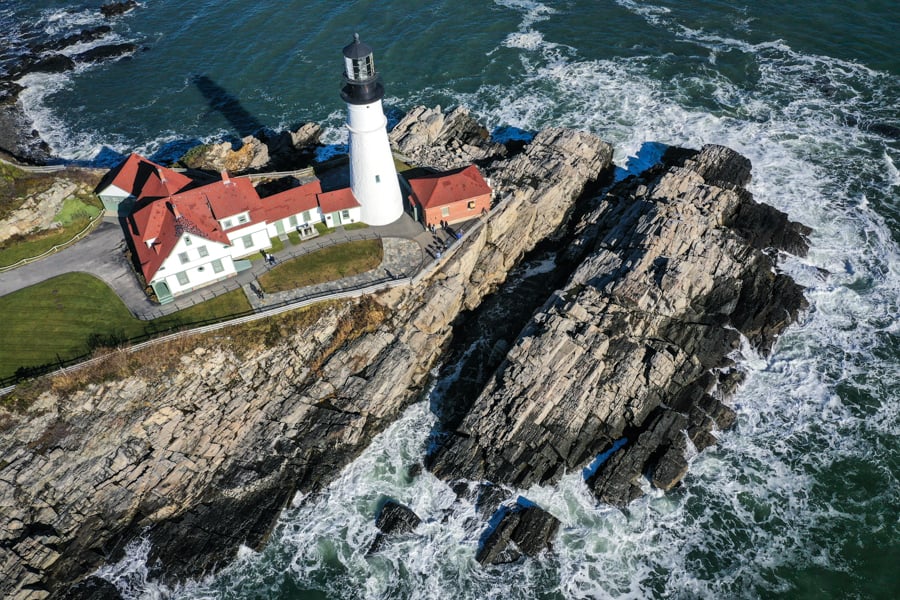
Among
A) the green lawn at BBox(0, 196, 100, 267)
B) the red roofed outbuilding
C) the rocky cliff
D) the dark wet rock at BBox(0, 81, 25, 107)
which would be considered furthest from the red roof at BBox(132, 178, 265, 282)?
the dark wet rock at BBox(0, 81, 25, 107)

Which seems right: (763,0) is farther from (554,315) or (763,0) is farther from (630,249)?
(554,315)

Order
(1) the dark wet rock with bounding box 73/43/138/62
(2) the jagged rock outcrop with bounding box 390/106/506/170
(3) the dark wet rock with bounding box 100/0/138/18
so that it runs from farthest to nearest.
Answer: (3) the dark wet rock with bounding box 100/0/138/18 < (1) the dark wet rock with bounding box 73/43/138/62 < (2) the jagged rock outcrop with bounding box 390/106/506/170

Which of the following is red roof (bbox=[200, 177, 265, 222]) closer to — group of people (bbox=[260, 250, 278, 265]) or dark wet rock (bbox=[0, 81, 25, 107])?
group of people (bbox=[260, 250, 278, 265])

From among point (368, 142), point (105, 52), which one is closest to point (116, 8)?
point (105, 52)

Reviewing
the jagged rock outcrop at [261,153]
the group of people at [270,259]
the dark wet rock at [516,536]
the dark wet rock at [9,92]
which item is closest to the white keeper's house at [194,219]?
the group of people at [270,259]

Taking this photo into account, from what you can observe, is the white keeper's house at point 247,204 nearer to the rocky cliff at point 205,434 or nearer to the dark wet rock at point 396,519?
the rocky cliff at point 205,434

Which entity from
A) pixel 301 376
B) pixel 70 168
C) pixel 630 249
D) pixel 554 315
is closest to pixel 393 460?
pixel 301 376
